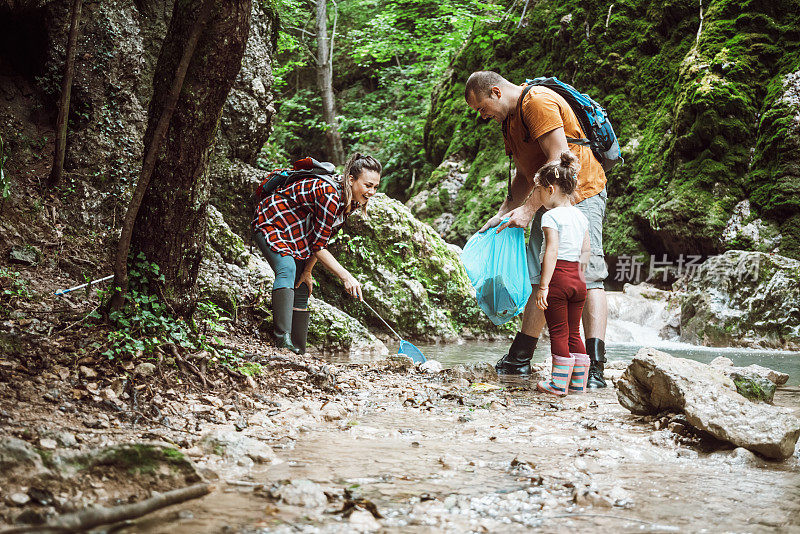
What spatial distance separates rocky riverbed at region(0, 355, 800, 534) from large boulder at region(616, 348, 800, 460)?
63 millimetres

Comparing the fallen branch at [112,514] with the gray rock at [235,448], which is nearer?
the fallen branch at [112,514]

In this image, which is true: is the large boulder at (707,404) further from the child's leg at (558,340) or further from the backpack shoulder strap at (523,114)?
the backpack shoulder strap at (523,114)

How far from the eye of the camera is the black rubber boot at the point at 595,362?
4223 millimetres

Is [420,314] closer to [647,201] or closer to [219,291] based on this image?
[219,291]

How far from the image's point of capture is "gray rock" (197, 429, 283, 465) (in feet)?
6.62

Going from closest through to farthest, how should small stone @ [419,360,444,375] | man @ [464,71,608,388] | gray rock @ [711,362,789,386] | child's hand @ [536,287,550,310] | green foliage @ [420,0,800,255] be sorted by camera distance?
1. gray rock @ [711,362,789,386]
2. child's hand @ [536,287,550,310]
3. man @ [464,71,608,388]
4. small stone @ [419,360,444,375]
5. green foliage @ [420,0,800,255]

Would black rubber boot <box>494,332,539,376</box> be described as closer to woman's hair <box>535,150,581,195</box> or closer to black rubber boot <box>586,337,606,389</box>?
black rubber boot <box>586,337,606,389</box>

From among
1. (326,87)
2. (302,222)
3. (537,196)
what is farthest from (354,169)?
(326,87)

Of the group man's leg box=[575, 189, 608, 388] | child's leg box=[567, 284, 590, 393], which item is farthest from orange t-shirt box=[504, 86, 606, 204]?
child's leg box=[567, 284, 590, 393]

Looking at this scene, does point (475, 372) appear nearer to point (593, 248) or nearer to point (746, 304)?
point (593, 248)

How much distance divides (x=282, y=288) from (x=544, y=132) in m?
2.34

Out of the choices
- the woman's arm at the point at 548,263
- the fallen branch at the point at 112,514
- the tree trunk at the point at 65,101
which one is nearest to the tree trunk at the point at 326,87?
the tree trunk at the point at 65,101

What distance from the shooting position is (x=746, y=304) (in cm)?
837

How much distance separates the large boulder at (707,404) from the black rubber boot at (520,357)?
58.7 inches
